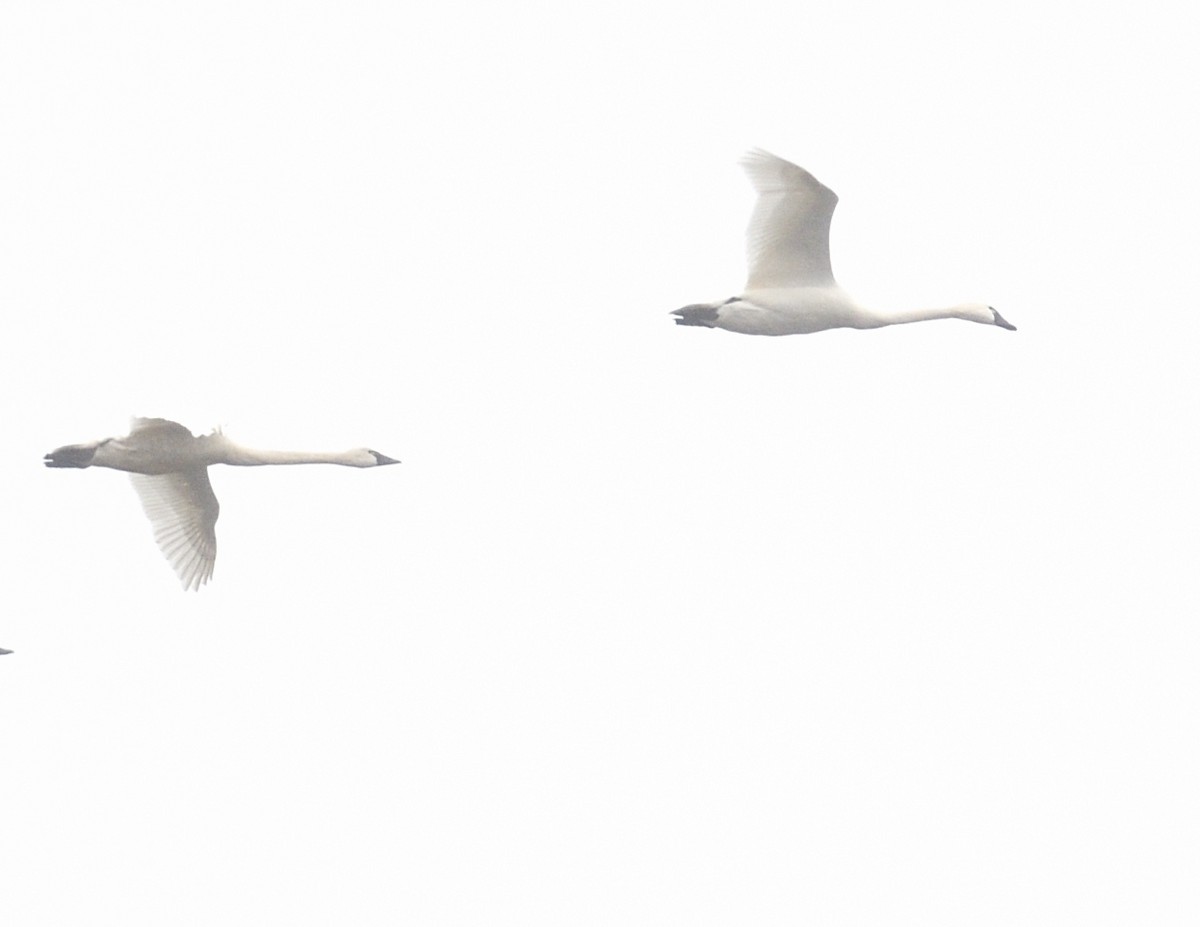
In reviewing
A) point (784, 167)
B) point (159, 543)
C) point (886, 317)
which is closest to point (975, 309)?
point (886, 317)

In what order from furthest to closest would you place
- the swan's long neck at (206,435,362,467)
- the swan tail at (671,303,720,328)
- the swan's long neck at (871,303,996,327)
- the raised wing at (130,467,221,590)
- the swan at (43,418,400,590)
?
the raised wing at (130,467,221,590), the swan's long neck at (871,303,996,327), the swan tail at (671,303,720,328), the swan's long neck at (206,435,362,467), the swan at (43,418,400,590)

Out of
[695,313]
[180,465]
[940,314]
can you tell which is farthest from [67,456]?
[940,314]

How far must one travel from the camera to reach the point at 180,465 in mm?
29328

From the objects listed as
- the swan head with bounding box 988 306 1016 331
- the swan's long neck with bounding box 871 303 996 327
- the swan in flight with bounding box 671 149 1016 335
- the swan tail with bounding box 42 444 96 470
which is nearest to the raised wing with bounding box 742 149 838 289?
the swan in flight with bounding box 671 149 1016 335

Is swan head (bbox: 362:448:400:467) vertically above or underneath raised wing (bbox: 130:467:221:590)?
above

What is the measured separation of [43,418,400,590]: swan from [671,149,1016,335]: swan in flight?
4126 millimetres

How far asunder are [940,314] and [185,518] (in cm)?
879

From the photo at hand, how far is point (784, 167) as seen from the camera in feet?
94.7

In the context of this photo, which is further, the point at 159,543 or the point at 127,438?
the point at 159,543

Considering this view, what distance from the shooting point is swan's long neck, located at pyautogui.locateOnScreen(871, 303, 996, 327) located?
3014 cm

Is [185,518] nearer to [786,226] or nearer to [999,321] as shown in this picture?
[786,226]

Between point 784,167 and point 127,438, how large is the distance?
292 inches

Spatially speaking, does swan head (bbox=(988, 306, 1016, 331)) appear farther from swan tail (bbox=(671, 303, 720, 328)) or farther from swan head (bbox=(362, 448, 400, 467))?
swan head (bbox=(362, 448, 400, 467))

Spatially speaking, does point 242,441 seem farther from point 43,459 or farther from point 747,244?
point 747,244
